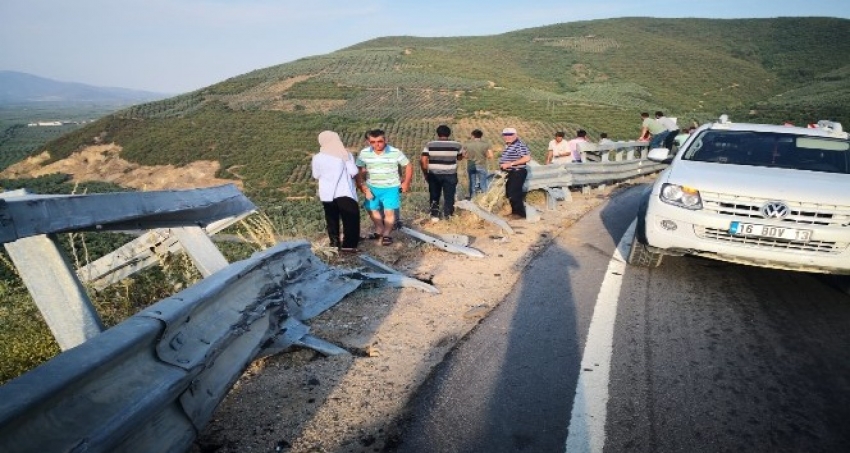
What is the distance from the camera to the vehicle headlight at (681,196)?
501 centimetres

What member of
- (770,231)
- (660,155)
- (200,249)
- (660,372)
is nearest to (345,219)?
(200,249)

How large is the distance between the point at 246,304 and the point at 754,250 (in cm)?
451

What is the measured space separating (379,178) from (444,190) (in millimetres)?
1868

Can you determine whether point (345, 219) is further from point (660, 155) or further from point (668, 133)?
point (668, 133)

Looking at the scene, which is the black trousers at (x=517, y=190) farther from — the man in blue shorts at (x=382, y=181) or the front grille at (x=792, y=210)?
the front grille at (x=792, y=210)

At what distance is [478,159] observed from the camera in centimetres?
1087

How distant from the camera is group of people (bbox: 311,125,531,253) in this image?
21.1ft

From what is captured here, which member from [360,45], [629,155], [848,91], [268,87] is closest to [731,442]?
[629,155]

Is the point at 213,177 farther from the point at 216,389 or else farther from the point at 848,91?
the point at 848,91

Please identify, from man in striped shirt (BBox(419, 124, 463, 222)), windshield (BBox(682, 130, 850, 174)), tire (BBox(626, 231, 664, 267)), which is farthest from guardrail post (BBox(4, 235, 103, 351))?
man in striped shirt (BBox(419, 124, 463, 222))

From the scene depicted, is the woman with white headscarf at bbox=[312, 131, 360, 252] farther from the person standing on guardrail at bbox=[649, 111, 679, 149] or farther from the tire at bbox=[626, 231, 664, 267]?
the person standing on guardrail at bbox=[649, 111, 679, 149]

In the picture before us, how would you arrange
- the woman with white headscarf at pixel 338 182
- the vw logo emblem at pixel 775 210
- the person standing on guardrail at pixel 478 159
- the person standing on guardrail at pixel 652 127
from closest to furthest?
the vw logo emblem at pixel 775 210 < the woman with white headscarf at pixel 338 182 < the person standing on guardrail at pixel 478 159 < the person standing on guardrail at pixel 652 127

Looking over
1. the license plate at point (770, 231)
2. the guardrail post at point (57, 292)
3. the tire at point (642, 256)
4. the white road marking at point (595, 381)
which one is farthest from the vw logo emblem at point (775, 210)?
the guardrail post at point (57, 292)

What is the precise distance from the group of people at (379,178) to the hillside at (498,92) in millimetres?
28345
